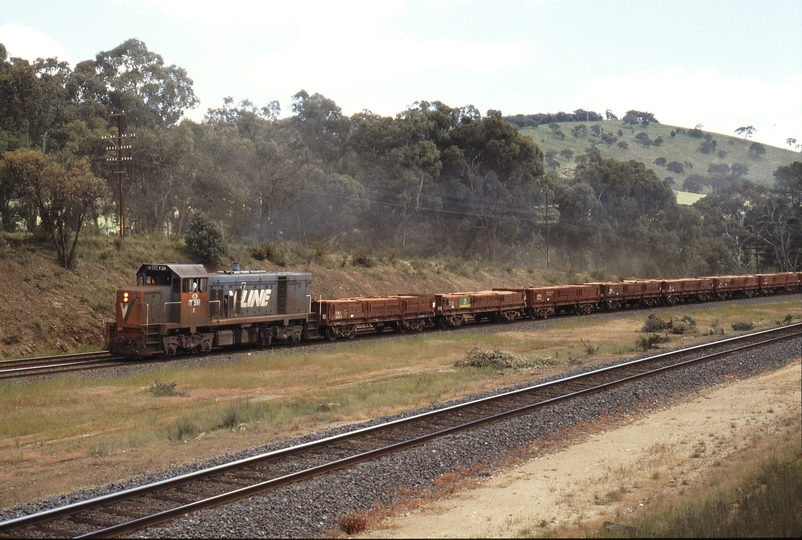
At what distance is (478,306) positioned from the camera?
37.6 metres

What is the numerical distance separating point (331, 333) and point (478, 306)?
30.7 ft

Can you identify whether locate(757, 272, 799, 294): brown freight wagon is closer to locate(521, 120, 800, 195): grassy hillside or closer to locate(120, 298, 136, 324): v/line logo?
locate(120, 298, 136, 324): v/line logo

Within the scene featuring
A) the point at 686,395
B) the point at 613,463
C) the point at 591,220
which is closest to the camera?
the point at 613,463

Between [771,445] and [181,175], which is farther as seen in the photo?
[181,175]

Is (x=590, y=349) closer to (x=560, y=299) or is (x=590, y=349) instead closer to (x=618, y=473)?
(x=560, y=299)

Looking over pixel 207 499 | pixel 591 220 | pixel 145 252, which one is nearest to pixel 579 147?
pixel 591 220

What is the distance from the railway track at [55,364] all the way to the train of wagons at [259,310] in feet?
2.54

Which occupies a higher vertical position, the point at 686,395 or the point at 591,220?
the point at 591,220

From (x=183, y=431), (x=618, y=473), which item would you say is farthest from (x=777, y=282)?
(x=183, y=431)

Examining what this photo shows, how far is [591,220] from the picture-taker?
274ft

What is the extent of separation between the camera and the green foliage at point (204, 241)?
4303 cm

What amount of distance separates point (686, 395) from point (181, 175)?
49.9 metres

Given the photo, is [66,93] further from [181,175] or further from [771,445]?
[771,445]

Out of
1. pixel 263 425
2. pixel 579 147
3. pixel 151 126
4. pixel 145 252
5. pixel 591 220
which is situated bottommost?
pixel 263 425
